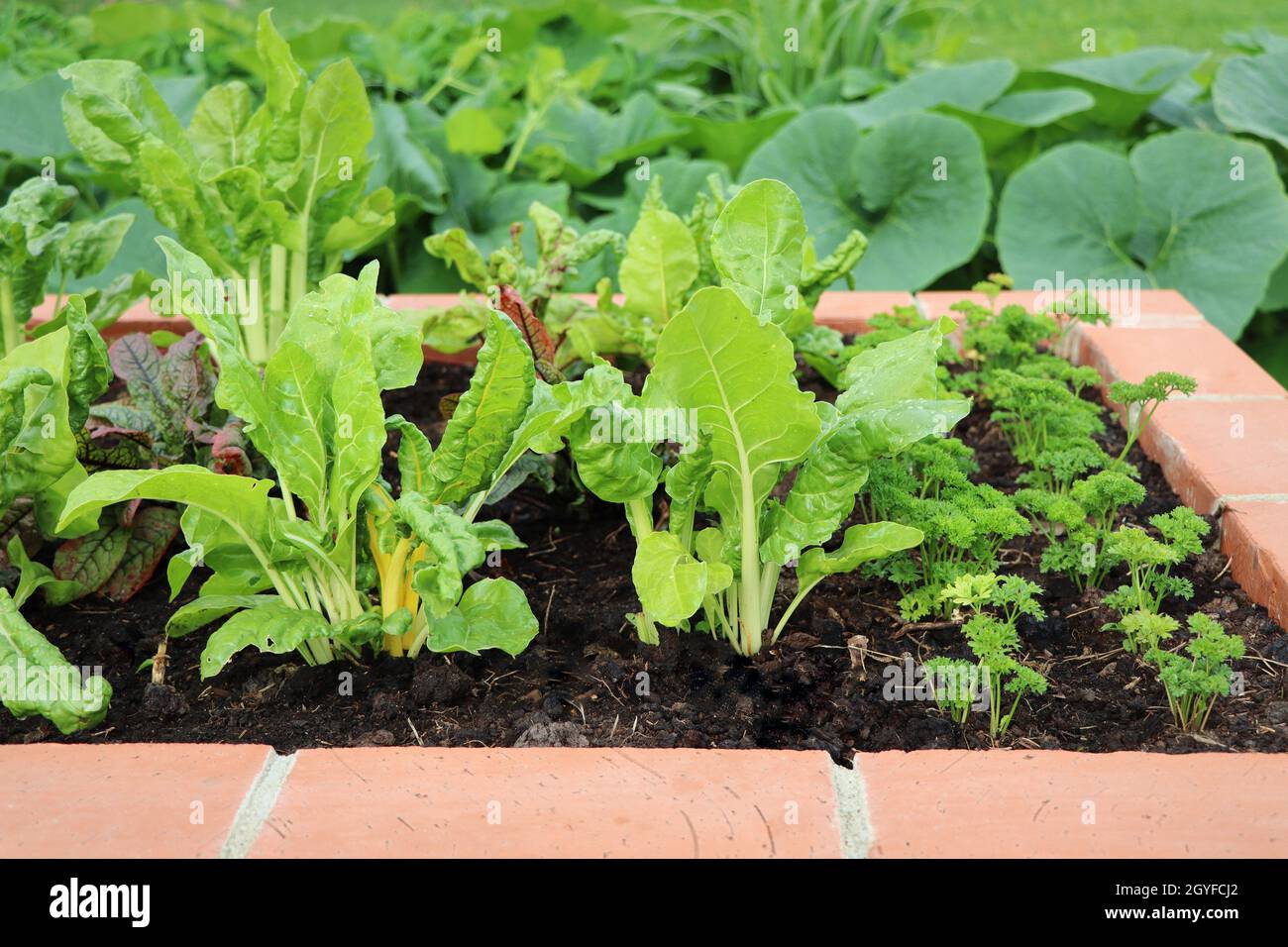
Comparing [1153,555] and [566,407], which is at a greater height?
[566,407]

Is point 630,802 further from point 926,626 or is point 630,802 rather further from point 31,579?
point 31,579

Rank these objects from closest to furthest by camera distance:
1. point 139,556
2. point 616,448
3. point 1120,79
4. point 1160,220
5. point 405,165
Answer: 1. point 616,448
2. point 139,556
3. point 1160,220
4. point 405,165
5. point 1120,79

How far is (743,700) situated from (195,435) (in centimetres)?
92

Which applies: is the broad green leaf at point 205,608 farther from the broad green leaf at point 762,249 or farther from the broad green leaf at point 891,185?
the broad green leaf at point 891,185

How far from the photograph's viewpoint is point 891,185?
11.8ft

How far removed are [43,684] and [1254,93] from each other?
376 centimetres

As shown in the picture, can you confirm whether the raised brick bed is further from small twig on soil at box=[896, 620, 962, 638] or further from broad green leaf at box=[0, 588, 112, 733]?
small twig on soil at box=[896, 620, 962, 638]

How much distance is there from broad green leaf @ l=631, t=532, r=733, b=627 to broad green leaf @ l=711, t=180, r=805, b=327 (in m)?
0.38

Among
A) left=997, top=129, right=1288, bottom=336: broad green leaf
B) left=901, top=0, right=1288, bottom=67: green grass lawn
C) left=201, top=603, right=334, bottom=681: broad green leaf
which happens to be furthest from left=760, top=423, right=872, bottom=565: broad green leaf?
left=901, top=0, right=1288, bottom=67: green grass lawn

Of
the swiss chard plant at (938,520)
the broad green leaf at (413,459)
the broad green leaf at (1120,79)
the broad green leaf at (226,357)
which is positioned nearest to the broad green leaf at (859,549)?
the swiss chard plant at (938,520)

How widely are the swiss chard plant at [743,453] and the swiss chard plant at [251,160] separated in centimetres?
92

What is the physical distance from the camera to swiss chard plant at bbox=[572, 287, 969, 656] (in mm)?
1486

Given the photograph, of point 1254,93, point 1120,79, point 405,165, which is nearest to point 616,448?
point 405,165
